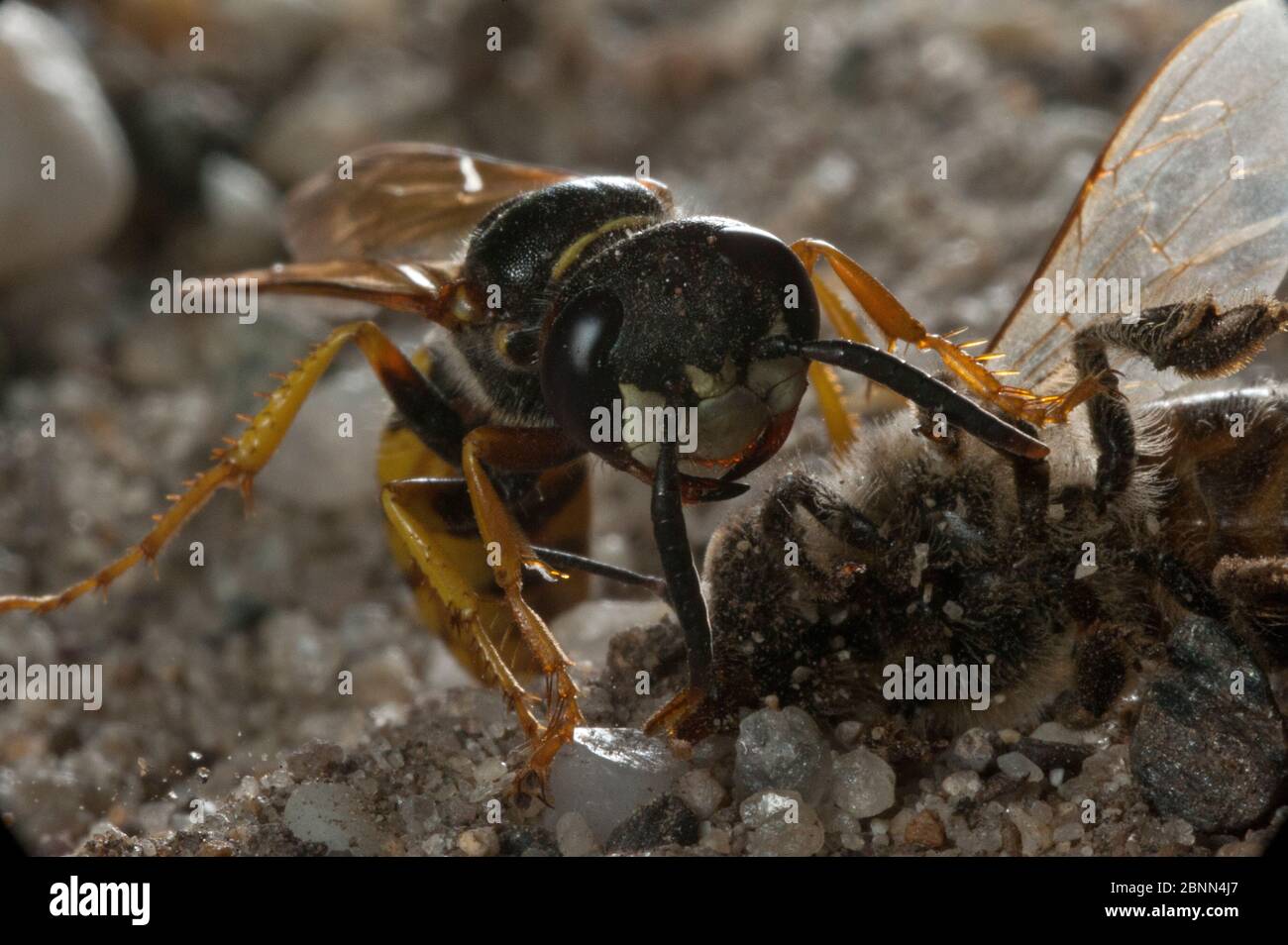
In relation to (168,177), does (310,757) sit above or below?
below

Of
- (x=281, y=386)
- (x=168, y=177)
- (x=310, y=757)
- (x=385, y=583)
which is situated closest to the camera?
(x=310, y=757)

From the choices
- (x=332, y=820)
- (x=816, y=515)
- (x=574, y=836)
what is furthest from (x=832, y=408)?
(x=332, y=820)

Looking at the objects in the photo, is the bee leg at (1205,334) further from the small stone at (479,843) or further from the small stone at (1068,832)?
the small stone at (479,843)

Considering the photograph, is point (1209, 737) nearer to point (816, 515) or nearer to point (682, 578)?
point (816, 515)

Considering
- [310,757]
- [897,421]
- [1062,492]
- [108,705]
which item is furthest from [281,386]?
[1062,492]

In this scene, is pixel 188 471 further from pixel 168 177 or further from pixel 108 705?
pixel 168 177

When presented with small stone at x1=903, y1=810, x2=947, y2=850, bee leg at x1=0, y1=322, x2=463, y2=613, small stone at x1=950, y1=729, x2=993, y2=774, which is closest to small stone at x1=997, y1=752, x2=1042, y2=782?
small stone at x1=950, y1=729, x2=993, y2=774
